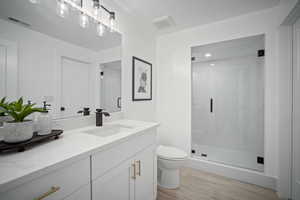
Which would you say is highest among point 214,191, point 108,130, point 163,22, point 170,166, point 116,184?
point 163,22

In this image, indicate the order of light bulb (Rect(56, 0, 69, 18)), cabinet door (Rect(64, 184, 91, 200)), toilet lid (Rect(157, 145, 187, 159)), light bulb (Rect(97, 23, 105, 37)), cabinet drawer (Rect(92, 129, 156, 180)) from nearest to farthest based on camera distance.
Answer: cabinet door (Rect(64, 184, 91, 200))
cabinet drawer (Rect(92, 129, 156, 180))
light bulb (Rect(56, 0, 69, 18))
light bulb (Rect(97, 23, 105, 37))
toilet lid (Rect(157, 145, 187, 159))

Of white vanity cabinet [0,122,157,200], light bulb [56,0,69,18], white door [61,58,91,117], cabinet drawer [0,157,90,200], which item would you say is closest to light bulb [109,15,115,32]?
light bulb [56,0,69,18]

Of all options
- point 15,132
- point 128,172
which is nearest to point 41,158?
point 15,132

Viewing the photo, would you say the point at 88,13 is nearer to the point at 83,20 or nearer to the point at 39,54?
the point at 83,20

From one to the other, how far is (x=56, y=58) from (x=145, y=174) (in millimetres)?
1271

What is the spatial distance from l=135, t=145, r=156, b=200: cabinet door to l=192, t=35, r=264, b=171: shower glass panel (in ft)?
4.39

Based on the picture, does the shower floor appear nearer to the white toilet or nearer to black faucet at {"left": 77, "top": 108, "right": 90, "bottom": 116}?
the white toilet

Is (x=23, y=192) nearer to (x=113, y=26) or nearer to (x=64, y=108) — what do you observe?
(x=64, y=108)

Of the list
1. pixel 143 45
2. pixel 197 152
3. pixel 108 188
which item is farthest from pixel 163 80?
pixel 108 188

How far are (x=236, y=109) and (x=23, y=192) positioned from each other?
2.85 meters

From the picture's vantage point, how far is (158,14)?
1895 mm

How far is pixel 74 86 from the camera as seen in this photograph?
1.17m

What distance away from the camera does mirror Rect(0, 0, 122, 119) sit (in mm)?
824

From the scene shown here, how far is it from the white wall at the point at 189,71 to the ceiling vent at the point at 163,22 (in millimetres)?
321
